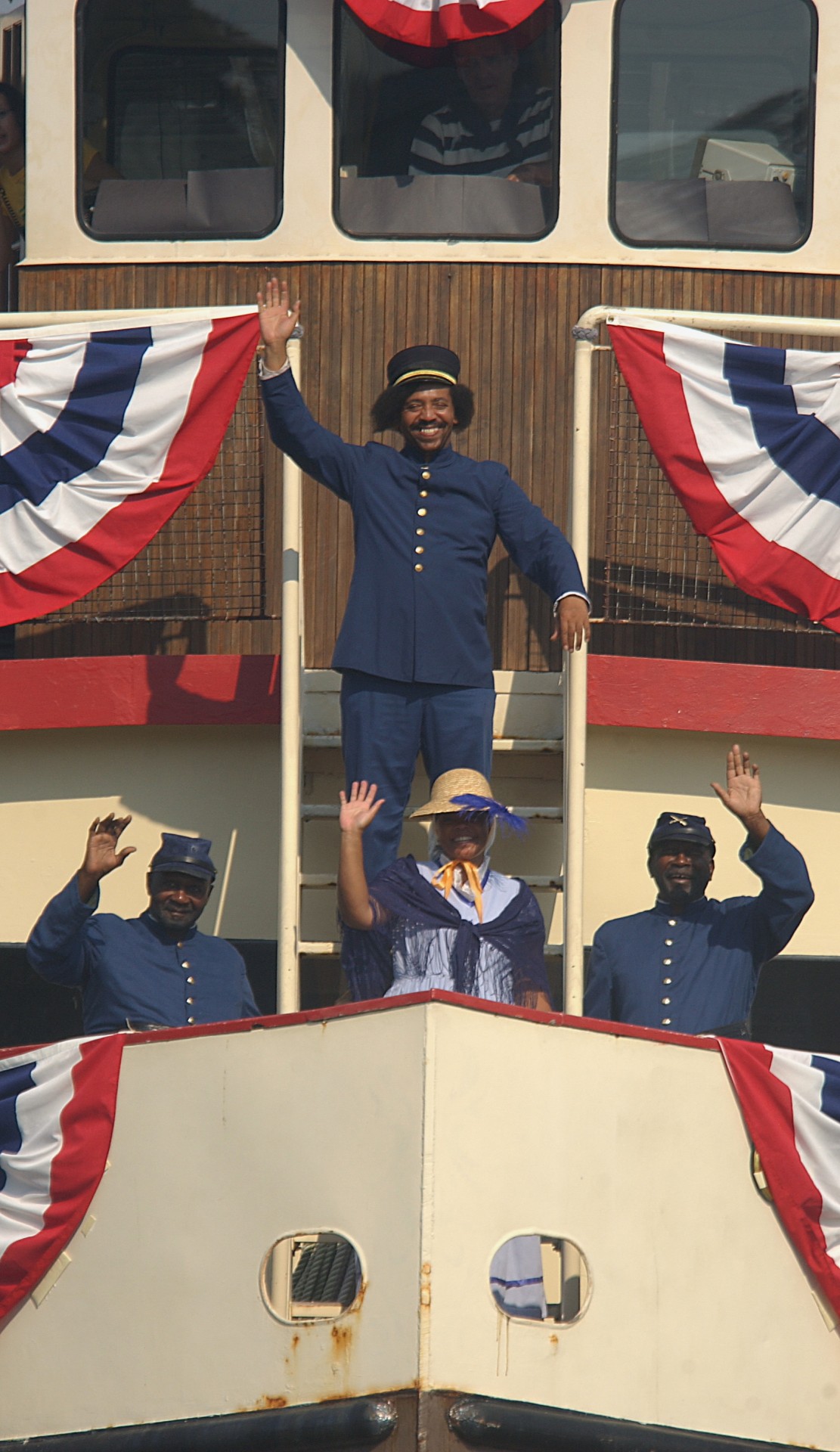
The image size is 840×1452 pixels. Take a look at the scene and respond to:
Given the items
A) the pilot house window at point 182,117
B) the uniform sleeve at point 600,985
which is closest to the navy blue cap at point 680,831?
the uniform sleeve at point 600,985

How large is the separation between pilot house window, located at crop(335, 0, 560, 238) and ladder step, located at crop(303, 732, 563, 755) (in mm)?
2032

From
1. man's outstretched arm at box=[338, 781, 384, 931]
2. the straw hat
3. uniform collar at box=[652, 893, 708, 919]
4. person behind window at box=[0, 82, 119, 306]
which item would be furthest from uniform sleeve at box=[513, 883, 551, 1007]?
person behind window at box=[0, 82, 119, 306]

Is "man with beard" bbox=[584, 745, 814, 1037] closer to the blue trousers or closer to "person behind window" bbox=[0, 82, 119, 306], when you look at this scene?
the blue trousers

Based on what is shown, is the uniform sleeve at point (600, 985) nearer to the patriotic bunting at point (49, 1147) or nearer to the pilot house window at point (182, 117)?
the patriotic bunting at point (49, 1147)

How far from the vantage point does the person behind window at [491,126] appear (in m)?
8.45

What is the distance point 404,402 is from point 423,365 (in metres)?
0.14

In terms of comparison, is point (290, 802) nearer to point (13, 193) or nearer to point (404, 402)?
point (404, 402)

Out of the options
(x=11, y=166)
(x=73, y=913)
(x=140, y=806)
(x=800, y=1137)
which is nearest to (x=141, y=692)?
(x=140, y=806)

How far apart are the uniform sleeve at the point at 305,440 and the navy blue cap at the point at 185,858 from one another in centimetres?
130

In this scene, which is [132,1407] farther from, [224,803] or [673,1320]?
[224,803]

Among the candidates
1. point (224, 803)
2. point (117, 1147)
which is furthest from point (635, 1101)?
point (224, 803)

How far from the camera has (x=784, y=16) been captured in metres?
8.54

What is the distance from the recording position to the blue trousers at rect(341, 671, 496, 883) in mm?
7277

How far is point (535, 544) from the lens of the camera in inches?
289
